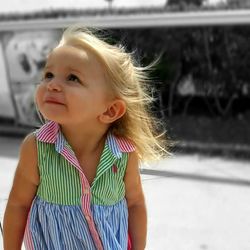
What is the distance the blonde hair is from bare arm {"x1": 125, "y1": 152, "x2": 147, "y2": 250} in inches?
2.7

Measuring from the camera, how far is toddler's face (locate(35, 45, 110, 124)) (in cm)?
143

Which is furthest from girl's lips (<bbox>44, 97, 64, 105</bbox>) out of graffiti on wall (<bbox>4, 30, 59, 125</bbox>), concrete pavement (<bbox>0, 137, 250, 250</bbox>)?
graffiti on wall (<bbox>4, 30, 59, 125</bbox>)

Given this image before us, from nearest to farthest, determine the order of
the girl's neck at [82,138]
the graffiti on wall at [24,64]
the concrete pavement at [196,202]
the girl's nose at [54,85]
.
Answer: the girl's nose at [54,85] → the girl's neck at [82,138] → the concrete pavement at [196,202] → the graffiti on wall at [24,64]

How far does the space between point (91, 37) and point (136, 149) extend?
310 millimetres

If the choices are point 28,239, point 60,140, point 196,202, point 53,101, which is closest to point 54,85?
point 53,101

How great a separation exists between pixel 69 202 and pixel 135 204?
21 cm

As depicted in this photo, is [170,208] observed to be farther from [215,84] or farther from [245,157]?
[215,84]

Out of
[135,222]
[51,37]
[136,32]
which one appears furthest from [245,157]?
[135,222]

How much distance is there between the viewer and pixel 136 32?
6.33 m

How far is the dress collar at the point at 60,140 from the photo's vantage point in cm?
150

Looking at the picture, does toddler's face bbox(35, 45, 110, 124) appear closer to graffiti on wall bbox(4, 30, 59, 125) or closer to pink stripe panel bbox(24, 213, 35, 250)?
pink stripe panel bbox(24, 213, 35, 250)

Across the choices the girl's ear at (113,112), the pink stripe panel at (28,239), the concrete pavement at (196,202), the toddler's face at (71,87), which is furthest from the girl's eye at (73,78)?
the concrete pavement at (196,202)

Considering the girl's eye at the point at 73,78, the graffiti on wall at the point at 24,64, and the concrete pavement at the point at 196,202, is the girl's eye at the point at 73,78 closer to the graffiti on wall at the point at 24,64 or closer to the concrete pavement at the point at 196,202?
the concrete pavement at the point at 196,202

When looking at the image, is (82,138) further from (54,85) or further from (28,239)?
(28,239)
